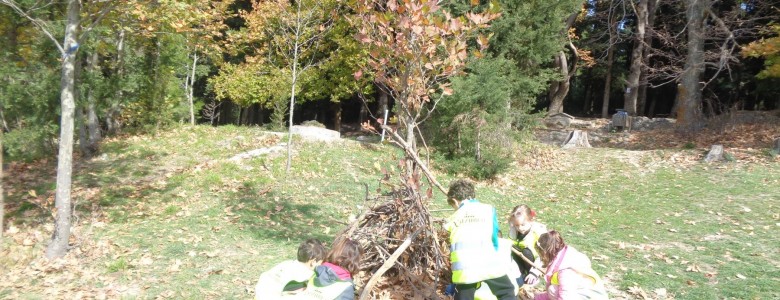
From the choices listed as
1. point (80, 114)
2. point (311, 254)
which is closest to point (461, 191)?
point (311, 254)

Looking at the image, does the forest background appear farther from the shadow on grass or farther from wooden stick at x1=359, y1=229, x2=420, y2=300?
the shadow on grass

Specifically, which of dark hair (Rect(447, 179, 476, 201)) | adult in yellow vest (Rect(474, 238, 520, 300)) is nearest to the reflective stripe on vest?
adult in yellow vest (Rect(474, 238, 520, 300))

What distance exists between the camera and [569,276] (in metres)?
3.46

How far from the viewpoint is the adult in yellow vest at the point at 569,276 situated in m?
3.44

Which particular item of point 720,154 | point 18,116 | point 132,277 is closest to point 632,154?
point 720,154

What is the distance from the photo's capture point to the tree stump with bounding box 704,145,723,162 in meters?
11.5

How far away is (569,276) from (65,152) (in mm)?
5817

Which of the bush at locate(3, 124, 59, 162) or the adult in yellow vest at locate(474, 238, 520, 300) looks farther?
the bush at locate(3, 124, 59, 162)

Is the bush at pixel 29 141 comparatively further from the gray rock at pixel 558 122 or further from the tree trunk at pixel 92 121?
the gray rock at pixel 558 122

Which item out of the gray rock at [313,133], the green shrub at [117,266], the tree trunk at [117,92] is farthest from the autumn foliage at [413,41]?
the tree trunk at [117,92]

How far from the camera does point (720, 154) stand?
38.0ft

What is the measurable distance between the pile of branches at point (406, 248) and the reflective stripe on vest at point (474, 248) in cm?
78

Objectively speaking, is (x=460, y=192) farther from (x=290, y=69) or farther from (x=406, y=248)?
(x=290, y=69)

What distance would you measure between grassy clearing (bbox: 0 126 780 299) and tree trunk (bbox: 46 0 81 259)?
0.81 feet
